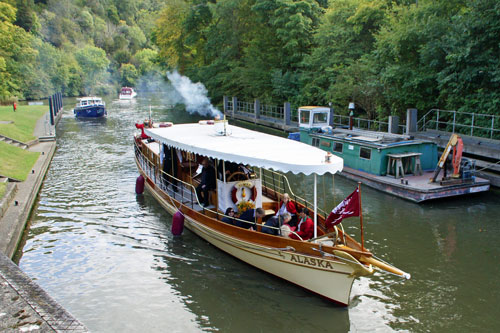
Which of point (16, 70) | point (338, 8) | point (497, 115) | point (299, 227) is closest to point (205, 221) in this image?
point (299, 227)

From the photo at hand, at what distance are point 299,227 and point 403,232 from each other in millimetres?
4943

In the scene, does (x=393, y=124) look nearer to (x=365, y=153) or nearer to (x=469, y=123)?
(x=469, y=123)

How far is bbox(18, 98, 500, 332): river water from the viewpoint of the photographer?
9.27 metres

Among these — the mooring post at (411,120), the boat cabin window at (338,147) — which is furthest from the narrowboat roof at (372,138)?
the mooring post at (411,120)

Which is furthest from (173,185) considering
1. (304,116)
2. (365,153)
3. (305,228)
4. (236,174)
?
(304,116)

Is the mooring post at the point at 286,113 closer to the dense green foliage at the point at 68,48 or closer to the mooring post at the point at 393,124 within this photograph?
the mooring post at the point at 393,124

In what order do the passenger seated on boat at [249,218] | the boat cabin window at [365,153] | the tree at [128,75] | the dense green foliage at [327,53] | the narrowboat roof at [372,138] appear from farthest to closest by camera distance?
the tree at [128,75]
the dense green foliage at [327,53]
the boat cabin window at [365,153]
the narrowboat roof at [372,138]
the passenger seated on boat at [249,218]

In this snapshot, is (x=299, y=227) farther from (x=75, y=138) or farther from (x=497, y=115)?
(x=75, y=138)

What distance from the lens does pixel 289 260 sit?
989cm

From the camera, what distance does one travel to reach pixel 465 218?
584 inches

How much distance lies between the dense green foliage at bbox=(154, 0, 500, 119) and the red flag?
14.1 m

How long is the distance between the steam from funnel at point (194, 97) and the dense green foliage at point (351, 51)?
132 cm

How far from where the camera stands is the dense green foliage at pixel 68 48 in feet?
207

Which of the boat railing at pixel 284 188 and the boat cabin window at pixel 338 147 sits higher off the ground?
the boat cabin window at pixel 338 147
